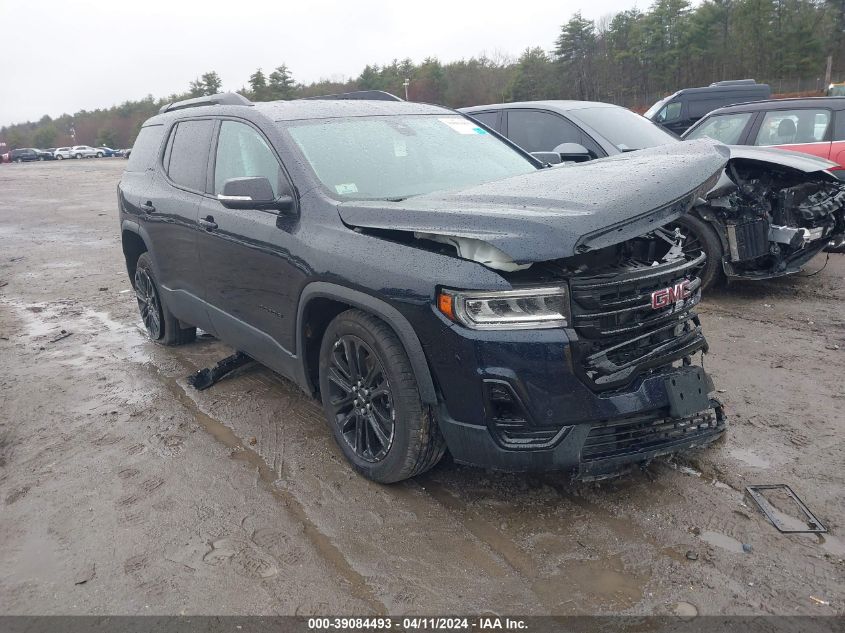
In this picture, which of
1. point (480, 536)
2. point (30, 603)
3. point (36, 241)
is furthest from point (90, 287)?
point (480, 536)

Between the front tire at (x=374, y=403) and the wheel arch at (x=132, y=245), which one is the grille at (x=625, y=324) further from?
the wheel arch at (x=132, y=245)

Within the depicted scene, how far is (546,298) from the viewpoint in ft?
9.04

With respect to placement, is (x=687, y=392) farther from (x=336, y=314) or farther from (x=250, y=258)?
(x=250, y=258)

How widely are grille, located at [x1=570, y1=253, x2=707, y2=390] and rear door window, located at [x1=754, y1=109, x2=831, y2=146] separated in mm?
6268

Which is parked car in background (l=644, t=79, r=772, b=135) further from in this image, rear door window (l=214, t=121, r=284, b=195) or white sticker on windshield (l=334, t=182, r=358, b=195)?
white sticker on windshield (l=334, t=182, r=358, b=195)

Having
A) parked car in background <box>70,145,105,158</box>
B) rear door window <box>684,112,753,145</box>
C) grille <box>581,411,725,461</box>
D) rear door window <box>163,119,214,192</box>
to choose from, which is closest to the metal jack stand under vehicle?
rear door window <box>163,119,214,192</box>

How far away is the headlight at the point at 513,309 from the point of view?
2738 millimetres

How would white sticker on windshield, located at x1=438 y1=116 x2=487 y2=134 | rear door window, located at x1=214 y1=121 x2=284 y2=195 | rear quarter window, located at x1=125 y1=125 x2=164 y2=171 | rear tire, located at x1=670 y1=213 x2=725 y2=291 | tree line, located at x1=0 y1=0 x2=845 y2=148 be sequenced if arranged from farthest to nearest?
1. tree line, located at x1=0 y1=0 x2=845 y2=148
2. rear tire, located at x1=670 y1=213 x2=725 y2=291
3. rear quarter window, located at x1=125 y1=125 x2=164 y2=171
4. white sticker on windshield, located at x1=438 y1=116 x2=487 y2=134
5. rear door window, located at x1=214 y1=121 x2=284 y2=195

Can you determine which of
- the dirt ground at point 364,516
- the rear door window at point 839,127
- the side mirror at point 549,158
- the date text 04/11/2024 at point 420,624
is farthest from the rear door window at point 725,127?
the date text 04/11/2024 at point 420,624

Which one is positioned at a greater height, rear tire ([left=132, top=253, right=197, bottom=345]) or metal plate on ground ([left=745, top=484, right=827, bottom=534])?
rear tire ([left=132, top=253, right=197, bottom=345])

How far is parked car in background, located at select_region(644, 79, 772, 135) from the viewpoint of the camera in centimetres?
1476

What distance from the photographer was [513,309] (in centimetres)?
276

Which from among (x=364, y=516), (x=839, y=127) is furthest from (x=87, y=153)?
(x=364, y=516)

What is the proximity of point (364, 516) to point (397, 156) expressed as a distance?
2.06 m
